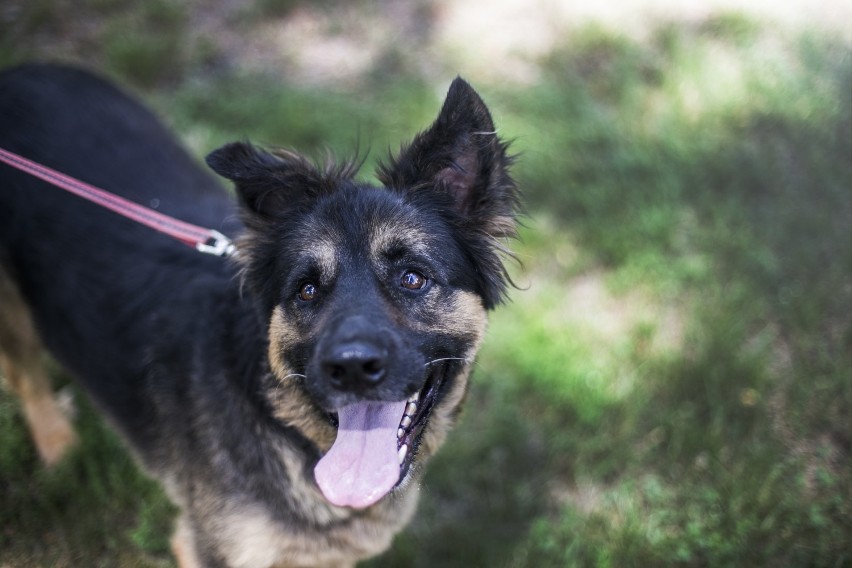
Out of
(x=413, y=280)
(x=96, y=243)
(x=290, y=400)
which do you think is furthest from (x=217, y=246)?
(x=413, y=280)

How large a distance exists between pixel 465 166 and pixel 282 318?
3.18 feet

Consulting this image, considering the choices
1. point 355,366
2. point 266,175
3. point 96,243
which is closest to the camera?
point 355,366

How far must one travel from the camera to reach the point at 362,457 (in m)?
2.72

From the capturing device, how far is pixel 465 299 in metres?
2.88

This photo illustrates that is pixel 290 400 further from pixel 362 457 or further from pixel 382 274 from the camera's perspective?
pixel 382 274

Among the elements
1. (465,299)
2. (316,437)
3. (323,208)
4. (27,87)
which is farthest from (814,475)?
(27,87)

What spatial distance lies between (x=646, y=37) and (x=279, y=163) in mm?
5087

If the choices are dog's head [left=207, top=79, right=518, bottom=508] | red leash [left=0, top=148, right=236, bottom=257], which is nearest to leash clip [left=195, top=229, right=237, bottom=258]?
red leash [left=0, top=148, right=236, bottom=257]

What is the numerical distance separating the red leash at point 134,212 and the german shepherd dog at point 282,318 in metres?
0.10

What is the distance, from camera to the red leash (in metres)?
3.18

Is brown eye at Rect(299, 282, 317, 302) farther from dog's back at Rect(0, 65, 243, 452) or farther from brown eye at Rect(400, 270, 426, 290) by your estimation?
dog's back at Rect(0, 65, 243, 452)

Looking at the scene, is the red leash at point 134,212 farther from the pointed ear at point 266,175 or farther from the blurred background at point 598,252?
the blurred background at point 598,252

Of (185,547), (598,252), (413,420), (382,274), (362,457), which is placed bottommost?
(185,547)

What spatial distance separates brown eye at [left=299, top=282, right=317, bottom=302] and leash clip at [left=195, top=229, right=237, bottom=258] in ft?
1.44
